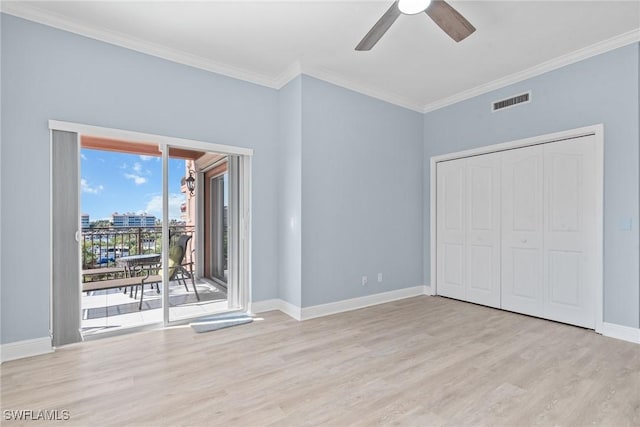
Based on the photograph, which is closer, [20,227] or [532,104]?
[20,227]

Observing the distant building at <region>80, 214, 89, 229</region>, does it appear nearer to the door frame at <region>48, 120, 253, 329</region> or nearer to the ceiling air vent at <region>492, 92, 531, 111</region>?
the door frame at <region>48, 120, 253, 329</region>

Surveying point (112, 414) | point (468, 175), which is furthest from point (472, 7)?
point (112, 414)

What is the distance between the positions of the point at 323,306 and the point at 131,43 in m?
3.61

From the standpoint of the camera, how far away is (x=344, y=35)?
324cm

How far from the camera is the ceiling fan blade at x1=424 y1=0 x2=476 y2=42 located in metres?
2.26

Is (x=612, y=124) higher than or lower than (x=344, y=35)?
lower

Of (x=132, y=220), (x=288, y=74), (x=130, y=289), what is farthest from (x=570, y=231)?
(x=130, y=289)

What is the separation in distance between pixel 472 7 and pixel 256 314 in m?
3.96

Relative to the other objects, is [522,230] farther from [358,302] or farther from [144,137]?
[144,137]

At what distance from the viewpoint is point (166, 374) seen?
8.13ft

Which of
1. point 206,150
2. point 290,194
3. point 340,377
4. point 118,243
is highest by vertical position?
point 206,150

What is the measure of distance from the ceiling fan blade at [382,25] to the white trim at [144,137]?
6.42ft

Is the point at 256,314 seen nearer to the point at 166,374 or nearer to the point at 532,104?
the point at 166,374

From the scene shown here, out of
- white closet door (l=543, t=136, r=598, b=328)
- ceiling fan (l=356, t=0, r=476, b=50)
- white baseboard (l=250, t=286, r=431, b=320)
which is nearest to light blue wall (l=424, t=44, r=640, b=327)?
white closet door (l=543, t=136, r=598, b=328)
